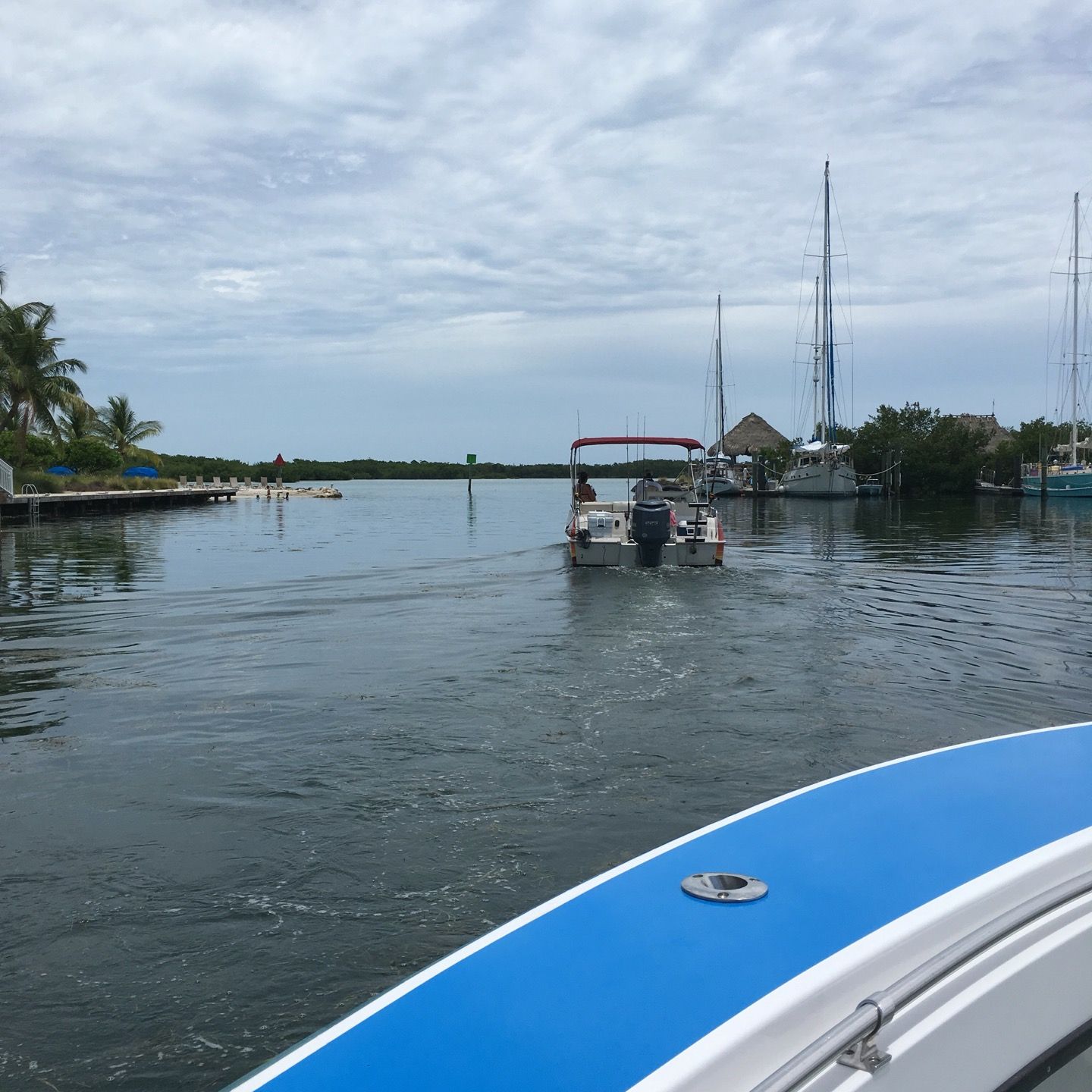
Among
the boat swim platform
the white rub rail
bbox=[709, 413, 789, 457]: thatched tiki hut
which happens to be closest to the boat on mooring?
the white rub rail

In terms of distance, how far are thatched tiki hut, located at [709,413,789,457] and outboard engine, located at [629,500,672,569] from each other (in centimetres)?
7932

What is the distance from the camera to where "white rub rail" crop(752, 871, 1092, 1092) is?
1390 mm

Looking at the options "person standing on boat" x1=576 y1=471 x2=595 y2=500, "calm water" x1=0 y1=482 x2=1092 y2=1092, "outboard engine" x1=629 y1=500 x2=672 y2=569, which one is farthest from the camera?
"person standing on boat" x1=576 y1=471 x2=595 y2=500

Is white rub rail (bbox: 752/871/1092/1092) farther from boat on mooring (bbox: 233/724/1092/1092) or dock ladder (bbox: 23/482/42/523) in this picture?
dock ladder (bbox: 23/482/42/523)

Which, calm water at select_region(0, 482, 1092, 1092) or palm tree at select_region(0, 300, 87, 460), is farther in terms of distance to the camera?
palm tree at select_region(0, 300, 87, 460)

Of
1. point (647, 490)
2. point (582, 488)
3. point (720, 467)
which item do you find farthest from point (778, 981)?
point (720, 467)

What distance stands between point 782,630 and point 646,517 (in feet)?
16.8

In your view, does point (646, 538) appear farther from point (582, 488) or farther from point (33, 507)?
point (33, 507)

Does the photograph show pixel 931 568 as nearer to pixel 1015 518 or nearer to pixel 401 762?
pixel 401 762

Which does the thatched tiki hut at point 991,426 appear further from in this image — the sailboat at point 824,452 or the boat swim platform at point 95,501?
the boat swim platform at point 95,501

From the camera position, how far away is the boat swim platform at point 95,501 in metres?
37.6

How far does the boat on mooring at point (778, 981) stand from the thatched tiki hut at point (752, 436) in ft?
309

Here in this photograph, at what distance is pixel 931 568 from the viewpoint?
1925cm

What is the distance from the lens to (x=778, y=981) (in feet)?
5.22
